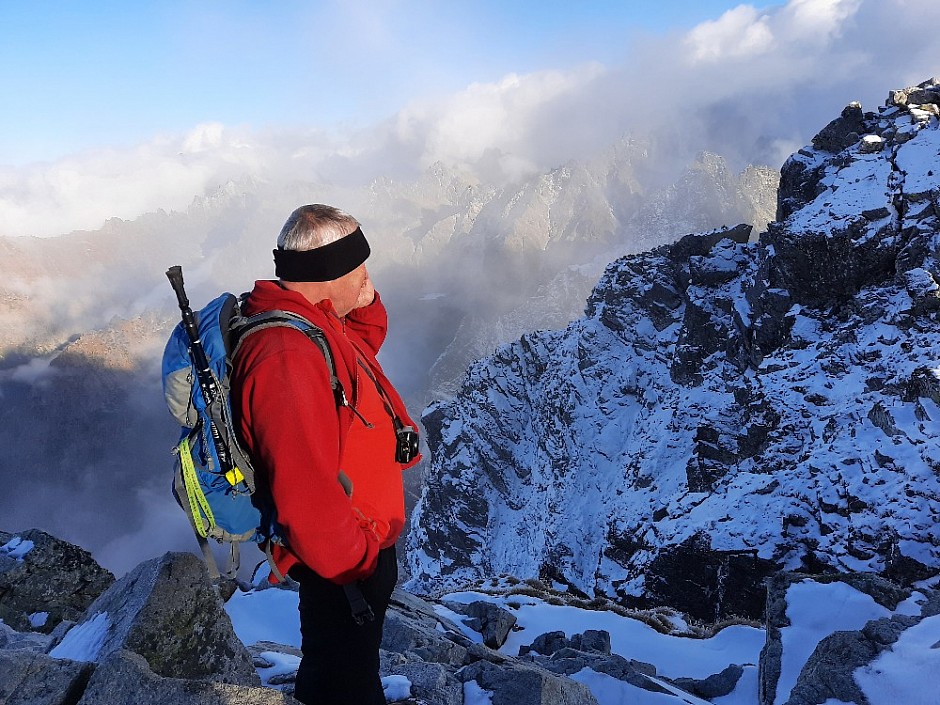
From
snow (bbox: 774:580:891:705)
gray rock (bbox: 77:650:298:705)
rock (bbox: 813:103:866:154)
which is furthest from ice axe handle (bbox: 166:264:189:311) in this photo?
rock (bbox: 813:103:866:154)

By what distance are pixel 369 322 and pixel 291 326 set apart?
164 centimetres

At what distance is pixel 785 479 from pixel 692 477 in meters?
12.1

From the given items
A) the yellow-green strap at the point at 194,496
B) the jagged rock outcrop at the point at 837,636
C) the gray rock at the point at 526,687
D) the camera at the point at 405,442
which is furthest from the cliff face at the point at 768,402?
the yellow-green strap at the point at 194,496

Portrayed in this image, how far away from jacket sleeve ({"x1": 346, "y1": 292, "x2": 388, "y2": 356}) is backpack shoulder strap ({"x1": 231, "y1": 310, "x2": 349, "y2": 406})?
142cm

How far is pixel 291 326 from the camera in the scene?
3139 millimetres

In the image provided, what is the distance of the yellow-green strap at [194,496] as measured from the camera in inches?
124

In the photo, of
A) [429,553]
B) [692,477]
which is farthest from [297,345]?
[429,553]

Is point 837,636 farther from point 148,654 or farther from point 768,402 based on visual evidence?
point 768,402

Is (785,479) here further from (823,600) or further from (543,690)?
(543,690)

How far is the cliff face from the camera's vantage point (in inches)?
1425

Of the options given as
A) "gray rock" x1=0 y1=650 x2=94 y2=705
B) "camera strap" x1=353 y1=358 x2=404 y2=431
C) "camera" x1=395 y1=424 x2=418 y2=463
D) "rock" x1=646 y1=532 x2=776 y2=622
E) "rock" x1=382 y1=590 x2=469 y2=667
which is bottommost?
"gray rock" x1=0 y1=650 x2=94 y2=705

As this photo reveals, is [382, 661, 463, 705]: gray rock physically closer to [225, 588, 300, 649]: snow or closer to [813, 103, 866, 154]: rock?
[225, 588, 300, 649]: snow

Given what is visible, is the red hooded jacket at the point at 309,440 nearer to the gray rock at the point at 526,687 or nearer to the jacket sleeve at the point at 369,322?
the jacket sleeve at the point at 369,322

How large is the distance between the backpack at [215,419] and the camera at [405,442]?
663 millimetres
